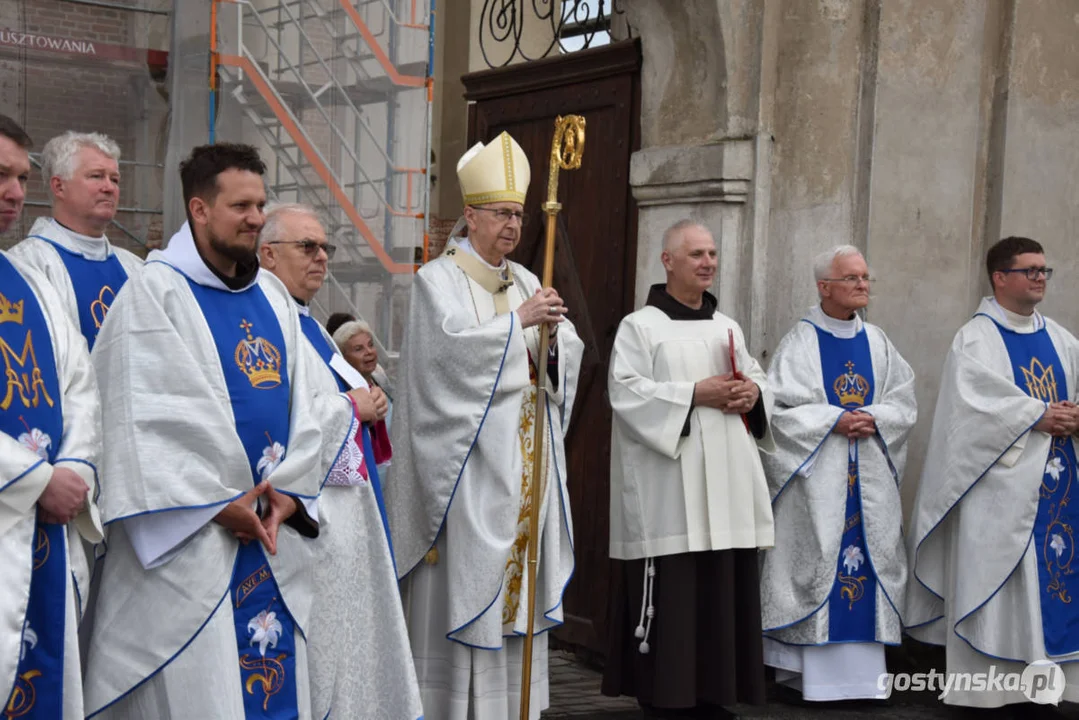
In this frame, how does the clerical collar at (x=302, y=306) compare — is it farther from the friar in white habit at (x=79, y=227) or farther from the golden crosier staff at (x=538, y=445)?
the golden crosier staff at (x=538, y=445)

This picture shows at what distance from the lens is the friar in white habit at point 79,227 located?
190 inches

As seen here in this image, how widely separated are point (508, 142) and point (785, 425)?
66.6 inches

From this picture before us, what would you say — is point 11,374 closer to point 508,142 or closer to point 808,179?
point 508,142

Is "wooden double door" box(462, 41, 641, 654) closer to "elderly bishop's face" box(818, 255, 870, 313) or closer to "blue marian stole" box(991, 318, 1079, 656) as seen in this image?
"elderly bishop's face" box(818, 255, 870, 313)

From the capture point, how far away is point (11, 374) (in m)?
3.59

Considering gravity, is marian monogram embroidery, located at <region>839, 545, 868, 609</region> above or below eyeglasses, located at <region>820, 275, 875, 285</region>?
below

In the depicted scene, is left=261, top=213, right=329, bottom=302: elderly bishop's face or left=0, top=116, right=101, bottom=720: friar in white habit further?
left=261, top=213, right=329, bottom=302: elderly bishop's face

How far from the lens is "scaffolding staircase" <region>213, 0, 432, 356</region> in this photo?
26.3ft

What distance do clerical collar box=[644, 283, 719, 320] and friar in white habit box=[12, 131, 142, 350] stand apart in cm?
219

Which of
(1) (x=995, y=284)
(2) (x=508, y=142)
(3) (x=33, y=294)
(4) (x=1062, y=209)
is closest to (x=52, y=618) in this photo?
(3) (x=33, y=294)

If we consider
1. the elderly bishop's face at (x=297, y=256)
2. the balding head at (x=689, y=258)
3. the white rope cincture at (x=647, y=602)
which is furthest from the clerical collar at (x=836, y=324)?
the elderly bishop's face at (x=297, y=256)

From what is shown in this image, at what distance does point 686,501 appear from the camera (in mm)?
5816

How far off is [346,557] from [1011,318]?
10.7 ft

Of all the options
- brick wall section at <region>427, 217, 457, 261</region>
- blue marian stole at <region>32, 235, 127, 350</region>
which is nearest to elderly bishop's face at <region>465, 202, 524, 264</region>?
blue marian stole at <region>32, 235, 127, 350</region>
